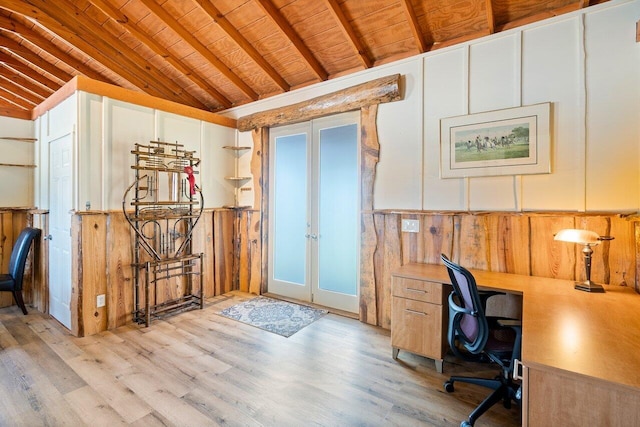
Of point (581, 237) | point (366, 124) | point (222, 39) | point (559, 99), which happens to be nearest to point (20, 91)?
point (222, 39)

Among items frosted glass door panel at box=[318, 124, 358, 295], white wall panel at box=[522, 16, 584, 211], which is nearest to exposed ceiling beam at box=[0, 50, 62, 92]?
frosted glass door panel at box=[318, 124, 358, 295]

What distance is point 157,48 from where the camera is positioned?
3.60 meters

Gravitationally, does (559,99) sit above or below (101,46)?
below

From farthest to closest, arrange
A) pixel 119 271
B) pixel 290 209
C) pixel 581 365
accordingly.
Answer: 1. pixel 290 209
2. pixel 119 271
3. pixel 581 365

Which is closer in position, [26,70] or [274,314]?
[274,314]

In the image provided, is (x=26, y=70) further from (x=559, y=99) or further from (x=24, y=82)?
(x=559, y=99)

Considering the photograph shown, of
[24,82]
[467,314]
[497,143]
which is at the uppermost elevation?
[24,82]

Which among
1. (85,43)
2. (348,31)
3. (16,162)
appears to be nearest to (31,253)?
(16,162)

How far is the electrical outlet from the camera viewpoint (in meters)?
3.04

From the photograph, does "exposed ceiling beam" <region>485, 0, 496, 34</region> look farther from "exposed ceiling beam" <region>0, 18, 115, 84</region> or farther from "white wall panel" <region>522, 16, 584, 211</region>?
"exposed ceiling beam" <region>0, 18, 115, 84</region>

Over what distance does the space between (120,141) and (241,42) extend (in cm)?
172

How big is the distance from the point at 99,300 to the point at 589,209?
456cm

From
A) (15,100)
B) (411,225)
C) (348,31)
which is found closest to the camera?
(348,31)

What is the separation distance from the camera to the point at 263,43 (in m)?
3.39
